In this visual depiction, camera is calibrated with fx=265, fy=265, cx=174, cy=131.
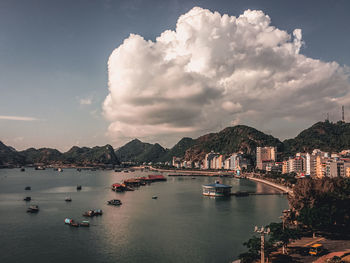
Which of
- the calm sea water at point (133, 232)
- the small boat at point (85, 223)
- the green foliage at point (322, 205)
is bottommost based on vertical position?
the calm sea water at point (133, 232)

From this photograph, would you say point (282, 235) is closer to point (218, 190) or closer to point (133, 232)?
point (133, 232)

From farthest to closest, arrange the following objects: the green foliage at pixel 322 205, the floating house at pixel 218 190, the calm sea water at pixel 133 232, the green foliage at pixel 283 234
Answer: the floating house at pixel 218 190 < the green foliage at pixel 322 205 < the calm sea water at pixel 133 232 < the green foliage at pixel 283 234

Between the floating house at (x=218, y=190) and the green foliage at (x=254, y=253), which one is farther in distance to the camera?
the floating house at (x=218, y=190)

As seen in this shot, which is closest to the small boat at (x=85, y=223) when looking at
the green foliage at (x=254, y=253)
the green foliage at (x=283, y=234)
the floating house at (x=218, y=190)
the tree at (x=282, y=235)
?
the green foliage at (x=254, y=253)

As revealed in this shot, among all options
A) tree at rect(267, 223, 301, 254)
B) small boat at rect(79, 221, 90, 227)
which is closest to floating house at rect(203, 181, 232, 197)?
small boat at rect(79, 221, 90, 227)

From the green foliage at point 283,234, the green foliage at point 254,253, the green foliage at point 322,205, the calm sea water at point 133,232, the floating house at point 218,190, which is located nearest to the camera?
the green foliage at point 254,253

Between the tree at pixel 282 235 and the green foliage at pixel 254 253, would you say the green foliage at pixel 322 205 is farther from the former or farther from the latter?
the green foliage at pixel 254 253

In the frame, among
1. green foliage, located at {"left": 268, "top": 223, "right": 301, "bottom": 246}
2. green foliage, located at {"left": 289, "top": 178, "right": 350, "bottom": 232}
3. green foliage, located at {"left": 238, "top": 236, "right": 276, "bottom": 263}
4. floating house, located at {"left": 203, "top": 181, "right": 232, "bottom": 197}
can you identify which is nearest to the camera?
green foliage, located at {"left": 238, "top": 236, "right": 276, "bottom": 263}

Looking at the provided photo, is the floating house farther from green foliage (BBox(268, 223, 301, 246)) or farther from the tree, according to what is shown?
green foliage (BBox(268, 223, 301, 246))

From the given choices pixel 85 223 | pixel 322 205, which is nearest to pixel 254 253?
pixel 322 205

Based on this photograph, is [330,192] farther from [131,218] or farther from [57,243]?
[57,243]

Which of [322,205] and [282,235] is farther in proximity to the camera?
[322,205]

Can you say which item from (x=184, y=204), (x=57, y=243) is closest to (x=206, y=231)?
(x=57, y=243)
